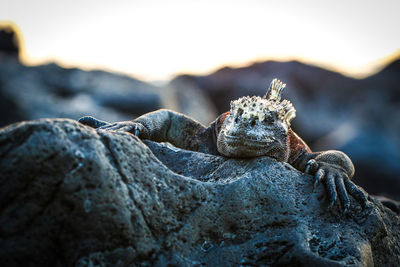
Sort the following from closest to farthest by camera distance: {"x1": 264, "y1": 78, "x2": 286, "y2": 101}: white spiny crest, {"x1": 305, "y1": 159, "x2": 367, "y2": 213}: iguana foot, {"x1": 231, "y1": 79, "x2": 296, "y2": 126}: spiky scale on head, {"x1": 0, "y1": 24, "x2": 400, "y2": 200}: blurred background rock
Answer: {"x1": 305, "y1": 159, "x2": 367, "y2": 213}: iguana foot, {"x1": 231, "y1": 79, "x2": 296, "y2": 126}: spiky scale on head, {"x1": 264, "y1": 78, "x2": 286, "y2": 101}: white spiny crest, {"x1": 0, "y1": 24, "x2": 400, "y2": 200}: blurred background rock

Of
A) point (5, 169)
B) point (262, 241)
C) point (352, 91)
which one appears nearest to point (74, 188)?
point (5, 169)

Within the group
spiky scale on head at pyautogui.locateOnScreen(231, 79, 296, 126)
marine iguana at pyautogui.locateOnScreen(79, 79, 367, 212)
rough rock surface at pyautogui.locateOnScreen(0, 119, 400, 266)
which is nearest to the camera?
rough rock surface at pyautogui.locateOnScreen(0, 119, 400, 266)

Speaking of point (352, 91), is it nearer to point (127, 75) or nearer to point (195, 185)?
point (127, 75)

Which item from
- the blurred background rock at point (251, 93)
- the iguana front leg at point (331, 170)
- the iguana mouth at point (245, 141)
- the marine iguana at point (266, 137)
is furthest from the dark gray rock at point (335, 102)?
the iguana mouth at point (245, 141)

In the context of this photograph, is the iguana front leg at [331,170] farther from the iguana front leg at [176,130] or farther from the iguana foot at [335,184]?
the iguana front leg at [176,130]

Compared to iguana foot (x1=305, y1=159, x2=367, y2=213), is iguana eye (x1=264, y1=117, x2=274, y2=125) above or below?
above

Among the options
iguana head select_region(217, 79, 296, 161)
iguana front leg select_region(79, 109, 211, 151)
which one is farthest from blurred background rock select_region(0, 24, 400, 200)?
iguana head select_region(217, 79, 296, 161)

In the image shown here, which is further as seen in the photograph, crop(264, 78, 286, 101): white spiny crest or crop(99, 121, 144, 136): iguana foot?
crop(264, 78, 286, 101): white spiny crest

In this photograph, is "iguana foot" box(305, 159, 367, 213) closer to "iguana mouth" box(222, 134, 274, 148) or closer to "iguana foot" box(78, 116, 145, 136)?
"iguana mouth" box(222, 134, 274, 148)
